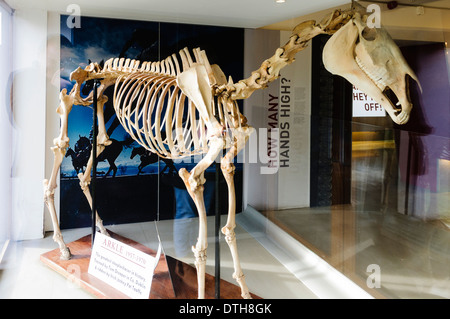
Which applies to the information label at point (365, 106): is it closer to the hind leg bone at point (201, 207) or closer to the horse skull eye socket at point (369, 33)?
the horse skull eye socket at point (369, 33)

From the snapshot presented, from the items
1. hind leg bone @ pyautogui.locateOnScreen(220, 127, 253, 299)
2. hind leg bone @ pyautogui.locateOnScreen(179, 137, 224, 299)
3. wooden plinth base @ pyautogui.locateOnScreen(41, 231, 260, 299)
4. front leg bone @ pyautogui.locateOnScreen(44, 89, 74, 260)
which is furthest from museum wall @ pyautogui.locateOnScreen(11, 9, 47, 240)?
hind leg bone @ pyautogui.locateOnScreen(220, 127, 253, 299)

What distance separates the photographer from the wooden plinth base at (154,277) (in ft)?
5.55

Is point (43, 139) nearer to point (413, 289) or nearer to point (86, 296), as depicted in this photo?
point (86, 296)

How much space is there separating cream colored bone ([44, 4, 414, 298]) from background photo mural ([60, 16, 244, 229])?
0.05 metres

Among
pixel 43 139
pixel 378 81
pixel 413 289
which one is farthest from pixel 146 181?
pixel 413 289

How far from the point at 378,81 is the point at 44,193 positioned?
1474 mm

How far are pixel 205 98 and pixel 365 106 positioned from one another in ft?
2.78

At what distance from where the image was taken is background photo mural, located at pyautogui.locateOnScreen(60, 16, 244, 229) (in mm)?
1735

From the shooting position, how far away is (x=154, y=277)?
185cm

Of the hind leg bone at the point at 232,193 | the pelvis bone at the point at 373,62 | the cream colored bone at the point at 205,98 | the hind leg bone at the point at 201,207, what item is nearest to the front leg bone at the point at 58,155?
the cream colored bone at the point at 205,98

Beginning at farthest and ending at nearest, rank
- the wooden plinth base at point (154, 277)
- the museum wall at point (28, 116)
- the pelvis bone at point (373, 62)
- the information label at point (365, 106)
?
the information label at point (365, 106) < the wooden plinth base at point (154, 277) < the museum wall at point (28, 116) < the pelvis bone at point (373, 62)

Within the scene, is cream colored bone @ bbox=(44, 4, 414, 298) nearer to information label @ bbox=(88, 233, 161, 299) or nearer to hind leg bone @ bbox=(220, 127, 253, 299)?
hind leg bone @ bbox=(220, 127, 253, 299)

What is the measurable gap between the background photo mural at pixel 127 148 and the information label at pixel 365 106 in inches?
24.1
